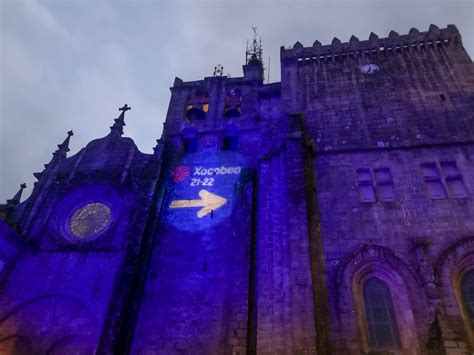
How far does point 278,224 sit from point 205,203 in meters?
4.24

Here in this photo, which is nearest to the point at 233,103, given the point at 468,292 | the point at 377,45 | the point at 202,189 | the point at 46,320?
the point at 202,189

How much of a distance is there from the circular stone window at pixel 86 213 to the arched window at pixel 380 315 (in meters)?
11.8

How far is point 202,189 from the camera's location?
17047 millimetres

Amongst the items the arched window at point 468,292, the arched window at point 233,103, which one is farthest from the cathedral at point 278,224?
the arched window at point 233,103

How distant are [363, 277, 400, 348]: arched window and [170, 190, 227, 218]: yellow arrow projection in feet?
23.5

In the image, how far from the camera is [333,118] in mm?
17391

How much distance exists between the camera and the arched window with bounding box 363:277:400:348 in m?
11.4

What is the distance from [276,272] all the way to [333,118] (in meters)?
8.75

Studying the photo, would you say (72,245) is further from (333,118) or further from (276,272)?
(333,118)

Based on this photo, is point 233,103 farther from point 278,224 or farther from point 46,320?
point 46,320

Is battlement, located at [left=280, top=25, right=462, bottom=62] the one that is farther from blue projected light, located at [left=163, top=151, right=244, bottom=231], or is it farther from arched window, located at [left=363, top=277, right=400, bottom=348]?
arched window, located at [left=363, top=277, right=400, bottom=348]

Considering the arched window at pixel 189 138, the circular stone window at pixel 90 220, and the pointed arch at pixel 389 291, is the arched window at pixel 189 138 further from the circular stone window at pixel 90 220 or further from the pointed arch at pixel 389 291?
the pointed arch at pixel 389 291

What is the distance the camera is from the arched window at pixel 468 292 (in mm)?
11281

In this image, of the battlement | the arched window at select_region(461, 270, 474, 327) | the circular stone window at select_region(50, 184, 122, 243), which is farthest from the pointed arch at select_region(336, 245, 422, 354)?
the battlement
